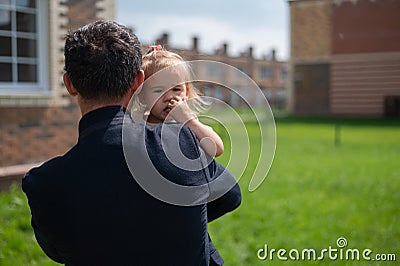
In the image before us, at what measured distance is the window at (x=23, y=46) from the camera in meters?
6.03

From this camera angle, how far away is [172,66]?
4.67 ft

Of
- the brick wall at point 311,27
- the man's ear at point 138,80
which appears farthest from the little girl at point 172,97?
the brick wall at point 311,27

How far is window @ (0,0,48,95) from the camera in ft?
19.8

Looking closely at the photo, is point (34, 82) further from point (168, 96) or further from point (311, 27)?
point (311, 27)

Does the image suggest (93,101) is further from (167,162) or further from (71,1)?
(71,1)

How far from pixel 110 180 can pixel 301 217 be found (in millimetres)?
3971

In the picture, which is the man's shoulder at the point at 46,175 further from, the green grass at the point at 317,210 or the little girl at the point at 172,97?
the green grass at the point at 317,210

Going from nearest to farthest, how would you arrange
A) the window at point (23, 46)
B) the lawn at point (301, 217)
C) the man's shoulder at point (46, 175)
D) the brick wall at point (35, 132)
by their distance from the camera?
the man's shoulder at point (46, 175)
the lawn at point (301, 217)
the brick wall at point (35, 132)
the window at point (23, 46)

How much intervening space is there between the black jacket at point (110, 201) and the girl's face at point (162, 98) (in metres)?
0.19

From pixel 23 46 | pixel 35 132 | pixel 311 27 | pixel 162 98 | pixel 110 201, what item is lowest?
pixel 35 132

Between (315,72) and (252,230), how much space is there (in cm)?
1977

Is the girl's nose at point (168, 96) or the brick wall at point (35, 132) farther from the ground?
Result: the girl's nose at point (168, 96)

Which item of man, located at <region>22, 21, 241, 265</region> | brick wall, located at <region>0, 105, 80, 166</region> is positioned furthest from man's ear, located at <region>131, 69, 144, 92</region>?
brick wall, located at <region>0, 105, 80, 166</region>

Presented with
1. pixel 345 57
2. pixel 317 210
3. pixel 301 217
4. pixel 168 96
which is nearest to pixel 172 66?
pixel 168 96
